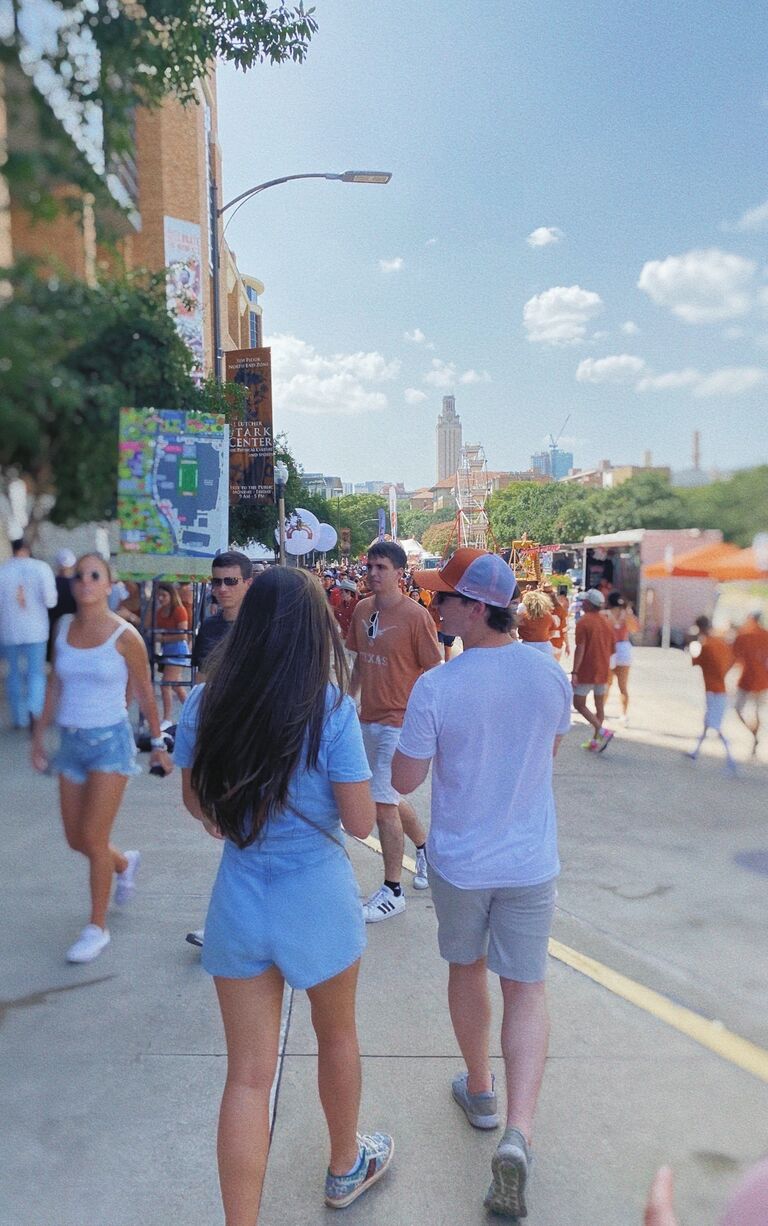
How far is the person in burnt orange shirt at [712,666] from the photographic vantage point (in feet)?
3.96

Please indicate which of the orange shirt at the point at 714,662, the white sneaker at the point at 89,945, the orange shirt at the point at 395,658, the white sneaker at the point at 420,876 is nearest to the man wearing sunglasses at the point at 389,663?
the orange shirt at the point at 395,658

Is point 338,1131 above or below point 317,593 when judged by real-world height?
below

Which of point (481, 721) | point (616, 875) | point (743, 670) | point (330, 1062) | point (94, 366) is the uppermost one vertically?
point (94, 366)

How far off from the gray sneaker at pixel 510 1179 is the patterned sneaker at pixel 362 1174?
281 millimetres

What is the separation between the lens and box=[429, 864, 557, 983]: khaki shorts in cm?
209

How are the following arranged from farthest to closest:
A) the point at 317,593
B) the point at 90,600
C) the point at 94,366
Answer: the point at 317,593 → the point at 90,600 → the point at 94,366

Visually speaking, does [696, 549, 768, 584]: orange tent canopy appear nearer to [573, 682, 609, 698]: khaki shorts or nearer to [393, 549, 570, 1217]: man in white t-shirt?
[393, 549, 570, 1217]: man in white t-shirt

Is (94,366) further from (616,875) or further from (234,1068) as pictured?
(616,875)

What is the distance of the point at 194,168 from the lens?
5.78 feet

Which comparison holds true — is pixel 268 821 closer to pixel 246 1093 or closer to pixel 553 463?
pixel 246 1093

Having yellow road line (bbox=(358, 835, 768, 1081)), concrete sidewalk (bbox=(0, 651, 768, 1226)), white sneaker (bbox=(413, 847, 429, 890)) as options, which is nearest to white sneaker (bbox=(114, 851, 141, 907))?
concrete sidewalk (bbox=(0, 651, 768, 1226))

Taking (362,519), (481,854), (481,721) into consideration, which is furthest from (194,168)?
(362,519)

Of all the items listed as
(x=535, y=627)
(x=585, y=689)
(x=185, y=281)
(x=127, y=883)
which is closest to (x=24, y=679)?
(x=185, y=281)

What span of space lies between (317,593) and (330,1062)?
105 cm
